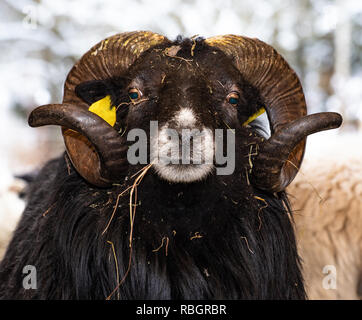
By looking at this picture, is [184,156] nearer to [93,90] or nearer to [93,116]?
[93,116]

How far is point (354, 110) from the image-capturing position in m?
17.0

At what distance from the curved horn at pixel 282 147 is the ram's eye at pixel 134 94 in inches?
34.6

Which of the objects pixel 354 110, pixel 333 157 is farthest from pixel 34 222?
pixel 354 110

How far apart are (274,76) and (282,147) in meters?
0.57

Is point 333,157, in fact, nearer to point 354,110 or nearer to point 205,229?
point 205,229

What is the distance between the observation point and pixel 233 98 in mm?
2873

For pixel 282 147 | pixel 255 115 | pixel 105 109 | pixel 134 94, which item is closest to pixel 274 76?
pixel 255 115

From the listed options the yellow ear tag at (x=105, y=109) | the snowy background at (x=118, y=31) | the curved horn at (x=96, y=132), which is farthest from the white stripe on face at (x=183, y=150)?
the snowy background at (x=118, y=31)

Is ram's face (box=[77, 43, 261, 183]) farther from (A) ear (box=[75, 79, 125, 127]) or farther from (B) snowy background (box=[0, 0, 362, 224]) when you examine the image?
(B) snowy background (box=[0, 0, 362, 224])

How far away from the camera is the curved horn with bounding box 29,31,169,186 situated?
2.54 metres

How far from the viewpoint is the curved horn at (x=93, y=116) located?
2.54m

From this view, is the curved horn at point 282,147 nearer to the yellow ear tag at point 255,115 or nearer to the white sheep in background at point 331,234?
the yellow ear tag at point 255,115

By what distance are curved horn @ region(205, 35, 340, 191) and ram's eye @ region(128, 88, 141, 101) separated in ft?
2.03

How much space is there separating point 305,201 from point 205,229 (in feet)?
6.69
